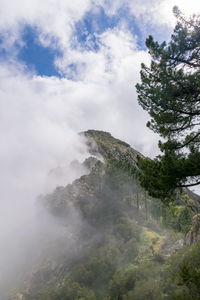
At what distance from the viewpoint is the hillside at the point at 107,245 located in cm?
2359

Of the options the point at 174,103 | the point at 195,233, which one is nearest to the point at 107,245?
the point at 195,233

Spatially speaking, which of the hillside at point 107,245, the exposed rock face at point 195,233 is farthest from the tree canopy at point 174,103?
the exposed rock face at point 195,233

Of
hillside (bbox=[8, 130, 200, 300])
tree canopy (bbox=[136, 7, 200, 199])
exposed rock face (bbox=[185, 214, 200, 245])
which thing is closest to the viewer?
tree canopy (bbox=[136, 7, 200, 199])

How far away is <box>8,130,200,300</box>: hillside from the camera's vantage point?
23586 mm

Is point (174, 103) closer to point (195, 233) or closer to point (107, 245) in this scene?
point (195, 233)

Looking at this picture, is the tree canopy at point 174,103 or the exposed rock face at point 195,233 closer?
the tree canopy at point 174,103

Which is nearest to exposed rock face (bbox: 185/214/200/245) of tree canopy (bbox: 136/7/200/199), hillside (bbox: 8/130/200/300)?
hillside (bbox: 8/130/200/300)

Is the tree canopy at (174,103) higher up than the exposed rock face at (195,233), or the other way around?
the tree canopy at (174,103)

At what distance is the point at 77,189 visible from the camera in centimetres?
6569

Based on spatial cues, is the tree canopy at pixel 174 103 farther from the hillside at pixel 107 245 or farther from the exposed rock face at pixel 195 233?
the exposed rock face at pixel 195 233

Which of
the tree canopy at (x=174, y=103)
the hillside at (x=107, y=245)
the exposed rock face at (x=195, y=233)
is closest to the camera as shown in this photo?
the tree canopy at (x=174, y=103)

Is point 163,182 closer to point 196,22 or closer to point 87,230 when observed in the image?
point 196,22

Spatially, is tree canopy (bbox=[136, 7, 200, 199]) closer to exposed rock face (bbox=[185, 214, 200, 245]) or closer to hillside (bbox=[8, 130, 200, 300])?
hillside (bbox=[8, 130, 200, 300])

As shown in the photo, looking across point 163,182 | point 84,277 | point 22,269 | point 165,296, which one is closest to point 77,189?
point 22,269
